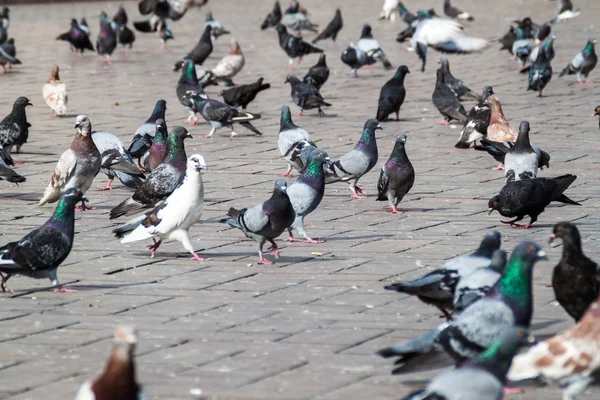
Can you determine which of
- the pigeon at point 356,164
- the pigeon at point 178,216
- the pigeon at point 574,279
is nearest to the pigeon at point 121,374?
the pigeon at point 574,279

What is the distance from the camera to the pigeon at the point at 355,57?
1756 centimetres

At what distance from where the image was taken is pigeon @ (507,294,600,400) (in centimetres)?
432

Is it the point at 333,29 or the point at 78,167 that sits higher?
the point at 78,167

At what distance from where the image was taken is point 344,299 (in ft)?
20.9

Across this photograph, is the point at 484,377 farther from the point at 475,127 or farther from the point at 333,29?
the point at 333,29

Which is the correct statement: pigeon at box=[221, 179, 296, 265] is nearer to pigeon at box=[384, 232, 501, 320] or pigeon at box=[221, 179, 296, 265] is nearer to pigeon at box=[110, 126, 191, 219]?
pigeon at box=[110, 126, 191, 219]

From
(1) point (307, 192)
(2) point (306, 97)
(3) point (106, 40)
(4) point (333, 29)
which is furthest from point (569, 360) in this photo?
(4) point (333, 29)

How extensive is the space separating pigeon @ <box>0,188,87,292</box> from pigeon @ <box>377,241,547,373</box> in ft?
7.69

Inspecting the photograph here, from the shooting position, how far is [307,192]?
7797 mm

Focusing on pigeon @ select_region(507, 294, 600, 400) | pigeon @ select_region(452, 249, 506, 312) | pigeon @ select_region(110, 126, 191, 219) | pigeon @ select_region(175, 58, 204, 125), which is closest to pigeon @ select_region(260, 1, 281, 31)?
pigeon @ select_region(175, 58, 204, 125)

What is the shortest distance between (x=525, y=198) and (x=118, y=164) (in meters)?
3.45

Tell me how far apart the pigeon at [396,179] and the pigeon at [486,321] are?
3891mm

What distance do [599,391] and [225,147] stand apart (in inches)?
300

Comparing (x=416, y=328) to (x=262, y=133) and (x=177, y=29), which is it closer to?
(x=262, y=133)
